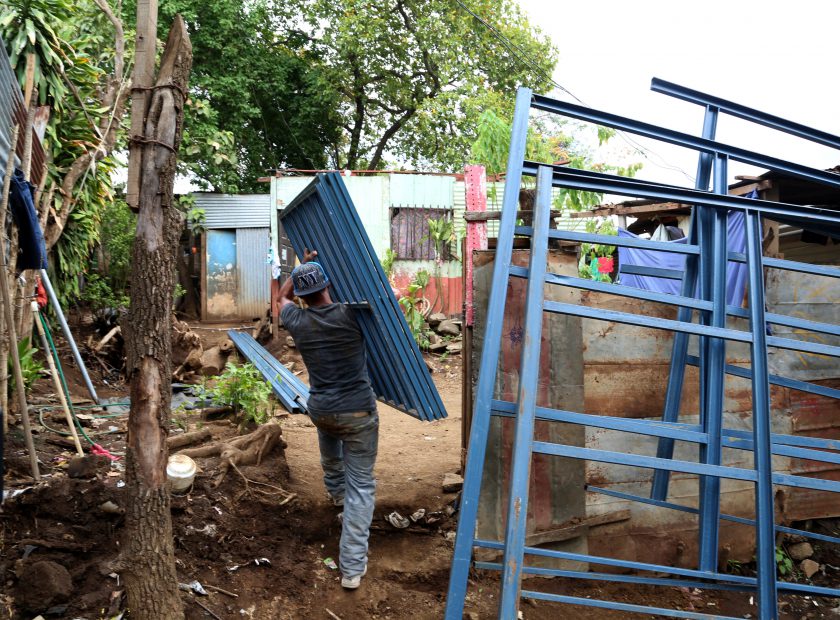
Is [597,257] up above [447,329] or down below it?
above

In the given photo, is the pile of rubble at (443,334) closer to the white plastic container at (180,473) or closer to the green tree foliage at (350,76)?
the green tree foliage at (350,76)

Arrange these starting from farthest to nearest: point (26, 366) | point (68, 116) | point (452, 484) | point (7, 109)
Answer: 1. point (68, 116)
2. point (26, 366)
3. point (452, 484)
4. point (7, 109)

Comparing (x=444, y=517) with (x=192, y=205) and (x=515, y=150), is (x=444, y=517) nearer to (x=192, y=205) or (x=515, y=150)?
(x=515, y=150)

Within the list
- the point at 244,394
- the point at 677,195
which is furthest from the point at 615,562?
the point at 244,394

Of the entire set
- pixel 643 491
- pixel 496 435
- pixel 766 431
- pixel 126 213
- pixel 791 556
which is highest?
pixel 126 213

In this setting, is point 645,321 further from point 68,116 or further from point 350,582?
point 68,116

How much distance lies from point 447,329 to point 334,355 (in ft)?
33.1

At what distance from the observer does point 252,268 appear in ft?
58.3

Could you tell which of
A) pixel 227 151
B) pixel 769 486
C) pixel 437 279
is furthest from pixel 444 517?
pixel 227 151

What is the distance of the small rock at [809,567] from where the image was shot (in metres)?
4.50

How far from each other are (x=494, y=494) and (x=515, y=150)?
2.12 m

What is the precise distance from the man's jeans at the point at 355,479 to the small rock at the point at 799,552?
3.20 m

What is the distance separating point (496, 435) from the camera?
3902 mm

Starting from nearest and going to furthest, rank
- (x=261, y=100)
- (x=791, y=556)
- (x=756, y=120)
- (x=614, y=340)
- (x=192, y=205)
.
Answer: (x=756, y=120)
(x=614, y=340)
(x=791, y=556)
(x=192, y=205)
(x=261, y=100)
